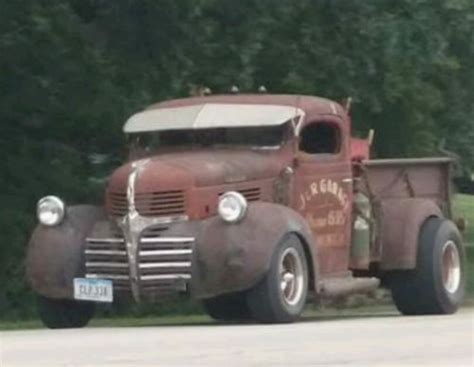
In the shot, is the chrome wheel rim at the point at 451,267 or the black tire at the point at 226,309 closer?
the black tire at the point at 226,309

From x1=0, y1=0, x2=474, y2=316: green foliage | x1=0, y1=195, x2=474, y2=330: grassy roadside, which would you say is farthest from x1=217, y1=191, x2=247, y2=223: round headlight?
x1=0, y1=0, x2=474, y2=316: green foliage

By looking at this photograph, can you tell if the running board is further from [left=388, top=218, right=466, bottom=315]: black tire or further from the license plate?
the license plate

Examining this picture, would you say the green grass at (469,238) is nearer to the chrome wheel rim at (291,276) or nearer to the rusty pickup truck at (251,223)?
the rusty pickup truck at (251,223)

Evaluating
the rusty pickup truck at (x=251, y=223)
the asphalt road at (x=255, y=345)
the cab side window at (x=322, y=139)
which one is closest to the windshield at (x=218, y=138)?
the rusty pickup truck at (x=251, y=223)

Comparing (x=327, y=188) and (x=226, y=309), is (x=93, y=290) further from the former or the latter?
(x=327, y=188)

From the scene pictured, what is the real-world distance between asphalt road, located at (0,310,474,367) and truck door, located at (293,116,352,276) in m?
1.18

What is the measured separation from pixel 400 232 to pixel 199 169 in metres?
2.72

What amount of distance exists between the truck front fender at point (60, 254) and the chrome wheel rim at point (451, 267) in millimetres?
3777

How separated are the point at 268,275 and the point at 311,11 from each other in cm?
843

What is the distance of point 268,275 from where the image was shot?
16906 millimetres

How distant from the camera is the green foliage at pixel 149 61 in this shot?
23.8 meters

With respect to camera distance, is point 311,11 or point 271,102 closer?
point 271,102

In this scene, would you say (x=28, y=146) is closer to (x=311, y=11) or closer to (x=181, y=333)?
(x=311, y=11)

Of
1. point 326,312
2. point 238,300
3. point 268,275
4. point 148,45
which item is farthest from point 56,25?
point 268,275
